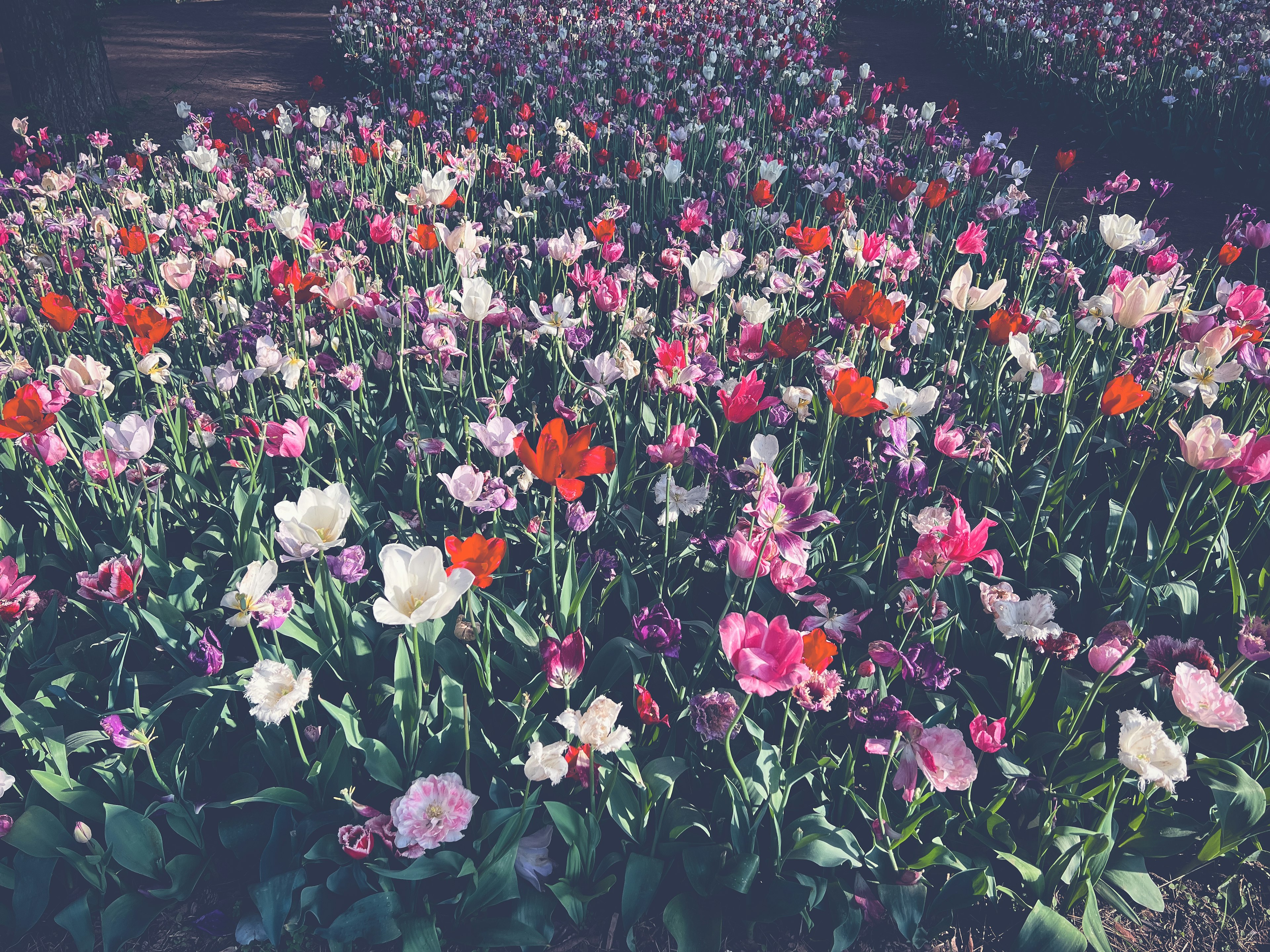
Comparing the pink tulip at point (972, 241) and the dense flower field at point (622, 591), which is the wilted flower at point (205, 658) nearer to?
the dense flower field at point (622, 591)

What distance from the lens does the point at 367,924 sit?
4.38 feet

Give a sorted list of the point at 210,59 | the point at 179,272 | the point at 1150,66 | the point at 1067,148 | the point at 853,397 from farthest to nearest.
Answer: the point at 210,59 → the point at 1150,66 → the point at 1067,148 → the point at 179,272 → the point at 853,397

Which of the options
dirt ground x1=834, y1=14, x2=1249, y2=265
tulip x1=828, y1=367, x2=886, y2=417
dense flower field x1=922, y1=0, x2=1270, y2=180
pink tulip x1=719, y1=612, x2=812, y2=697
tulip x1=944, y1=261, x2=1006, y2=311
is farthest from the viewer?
dense flower field x1=922, y1=0, x2=1270, y2=180

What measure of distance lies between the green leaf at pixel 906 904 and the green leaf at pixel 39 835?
5.17ft

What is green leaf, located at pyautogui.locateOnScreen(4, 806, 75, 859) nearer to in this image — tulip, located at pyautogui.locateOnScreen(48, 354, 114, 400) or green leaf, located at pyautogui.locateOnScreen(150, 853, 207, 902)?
green leaf, located at pyautogui.locateOnScreen(150, 853, 207, 902)

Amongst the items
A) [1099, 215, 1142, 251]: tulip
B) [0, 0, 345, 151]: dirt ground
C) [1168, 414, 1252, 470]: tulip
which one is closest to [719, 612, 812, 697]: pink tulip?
[1168, 414, 1252, 470]: tulip

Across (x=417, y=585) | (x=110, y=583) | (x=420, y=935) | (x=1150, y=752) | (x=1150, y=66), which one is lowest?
(x=420, y=935)

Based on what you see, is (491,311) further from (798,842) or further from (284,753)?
(798,842)

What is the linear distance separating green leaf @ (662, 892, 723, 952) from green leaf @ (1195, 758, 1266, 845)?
3.17ft

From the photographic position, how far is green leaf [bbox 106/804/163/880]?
4.63ft

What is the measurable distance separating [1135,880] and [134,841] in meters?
1.94

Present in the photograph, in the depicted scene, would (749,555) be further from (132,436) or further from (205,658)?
(132,436)

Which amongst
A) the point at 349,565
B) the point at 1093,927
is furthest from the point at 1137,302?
the point at 349,565

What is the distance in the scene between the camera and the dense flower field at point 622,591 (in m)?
1.41
